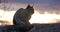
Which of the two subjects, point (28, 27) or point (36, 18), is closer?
point (28, 27)

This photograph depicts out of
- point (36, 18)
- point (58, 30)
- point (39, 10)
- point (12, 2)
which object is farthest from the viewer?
point (12, 2)

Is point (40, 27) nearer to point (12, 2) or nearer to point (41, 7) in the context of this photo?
point (41, 7)

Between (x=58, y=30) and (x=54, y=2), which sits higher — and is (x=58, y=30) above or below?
below

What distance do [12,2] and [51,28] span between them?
1.30 m

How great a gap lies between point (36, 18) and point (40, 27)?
26.9 inches

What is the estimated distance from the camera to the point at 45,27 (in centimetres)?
197

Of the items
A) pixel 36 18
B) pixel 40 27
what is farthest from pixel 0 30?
pixel 36 18

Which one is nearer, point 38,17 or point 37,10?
point 38,17

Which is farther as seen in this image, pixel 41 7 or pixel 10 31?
pixel 41 7

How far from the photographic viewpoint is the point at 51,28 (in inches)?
75.7

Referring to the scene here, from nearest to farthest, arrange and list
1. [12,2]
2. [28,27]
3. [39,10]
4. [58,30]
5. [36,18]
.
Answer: [28,27] → [58,30] → [36,18] → [39,10] → [12,2]

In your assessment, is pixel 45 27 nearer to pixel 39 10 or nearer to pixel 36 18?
pixel 36 18

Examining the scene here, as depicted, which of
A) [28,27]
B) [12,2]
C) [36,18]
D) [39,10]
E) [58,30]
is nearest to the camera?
[28,27]

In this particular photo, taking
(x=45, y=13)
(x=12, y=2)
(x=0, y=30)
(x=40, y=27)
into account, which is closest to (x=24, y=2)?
(x=12, y=2)
